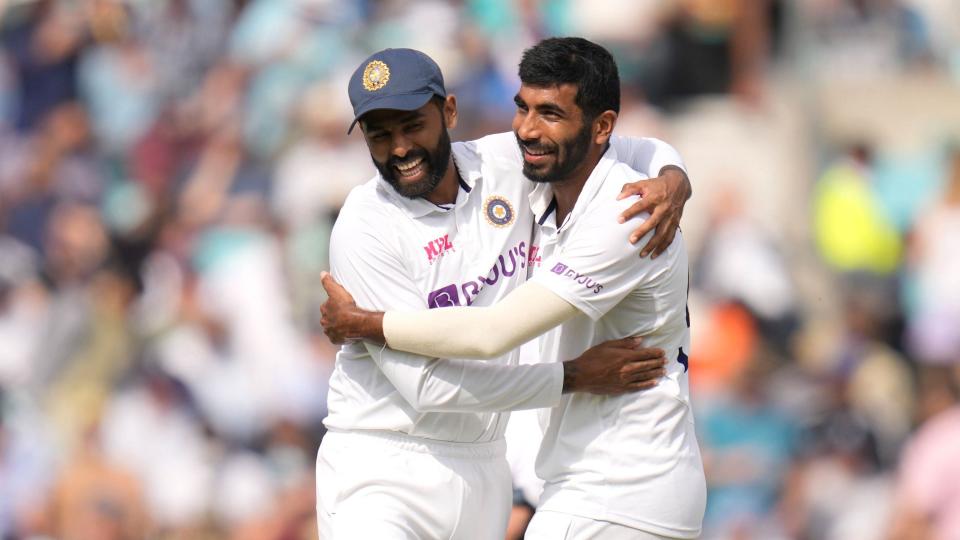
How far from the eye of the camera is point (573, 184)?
459cm

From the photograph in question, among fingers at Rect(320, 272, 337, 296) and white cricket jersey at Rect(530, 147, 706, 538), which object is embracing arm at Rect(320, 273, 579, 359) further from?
fingers at Rect(320, 272, 337, 296)

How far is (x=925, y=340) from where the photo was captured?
845cm

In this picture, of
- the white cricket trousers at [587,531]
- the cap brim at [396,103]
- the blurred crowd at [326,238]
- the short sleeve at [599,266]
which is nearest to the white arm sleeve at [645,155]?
the short sleeve at [599,266]

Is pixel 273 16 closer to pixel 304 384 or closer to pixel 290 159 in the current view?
pixel 290 159

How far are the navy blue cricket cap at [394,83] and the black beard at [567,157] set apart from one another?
35cm

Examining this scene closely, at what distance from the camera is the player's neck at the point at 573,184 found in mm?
4551

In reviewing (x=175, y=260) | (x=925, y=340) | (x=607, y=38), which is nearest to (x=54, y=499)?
(x=175, y=260)

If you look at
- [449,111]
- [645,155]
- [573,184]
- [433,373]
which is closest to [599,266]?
[573,184]

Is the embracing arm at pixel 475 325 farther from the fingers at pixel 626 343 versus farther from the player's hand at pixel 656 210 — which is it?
the player's hand at pixel 656 210

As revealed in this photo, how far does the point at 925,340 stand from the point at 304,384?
145 inches

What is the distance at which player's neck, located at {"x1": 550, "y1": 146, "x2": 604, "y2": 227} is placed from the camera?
14.9 ft

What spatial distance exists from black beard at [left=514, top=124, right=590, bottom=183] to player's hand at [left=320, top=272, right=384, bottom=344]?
63 centimetres

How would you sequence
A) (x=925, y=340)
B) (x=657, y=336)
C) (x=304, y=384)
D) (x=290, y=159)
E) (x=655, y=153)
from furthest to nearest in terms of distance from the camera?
1. (x=290, y=159)
2. (x=304, y=384)
3. (x=925, y=340)
4. (x=655, y=153)
5. (x=657, y=336)

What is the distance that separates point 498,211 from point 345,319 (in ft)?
1.97
